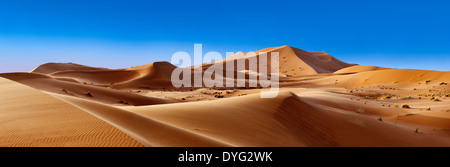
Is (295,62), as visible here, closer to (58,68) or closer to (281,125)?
(58,68)

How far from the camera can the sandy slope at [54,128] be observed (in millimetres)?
3486

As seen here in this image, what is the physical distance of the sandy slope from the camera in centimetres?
349

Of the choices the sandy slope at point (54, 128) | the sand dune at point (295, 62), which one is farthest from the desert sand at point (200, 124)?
the sand dune at point (295, 62)

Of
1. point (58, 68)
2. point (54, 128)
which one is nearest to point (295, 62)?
point (58, 68)

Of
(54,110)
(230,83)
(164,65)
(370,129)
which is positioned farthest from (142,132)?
(164,65)

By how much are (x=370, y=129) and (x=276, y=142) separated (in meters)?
4.71

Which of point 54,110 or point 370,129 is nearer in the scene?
point 54,110

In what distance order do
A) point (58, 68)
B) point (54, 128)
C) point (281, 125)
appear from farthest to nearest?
point (58, 68) < point (281, 125) < point (54, 128)

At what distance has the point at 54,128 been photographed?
418cm

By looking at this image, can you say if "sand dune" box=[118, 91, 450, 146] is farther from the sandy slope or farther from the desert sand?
the sandy slope

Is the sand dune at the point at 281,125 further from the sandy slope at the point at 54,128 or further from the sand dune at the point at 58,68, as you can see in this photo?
the sand dune at the point at 58,68

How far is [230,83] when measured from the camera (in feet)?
137
